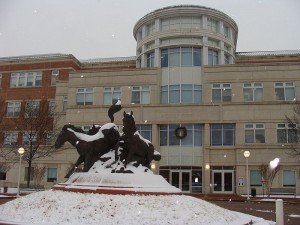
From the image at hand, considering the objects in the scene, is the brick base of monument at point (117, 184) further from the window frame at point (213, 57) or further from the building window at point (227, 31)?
the building window at point (227, 31)

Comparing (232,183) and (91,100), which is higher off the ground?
(91,100)

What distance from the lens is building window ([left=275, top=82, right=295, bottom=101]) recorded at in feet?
137

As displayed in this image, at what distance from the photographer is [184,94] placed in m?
43.1

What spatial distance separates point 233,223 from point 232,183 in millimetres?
29544

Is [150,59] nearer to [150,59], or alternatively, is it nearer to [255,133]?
[150,59]

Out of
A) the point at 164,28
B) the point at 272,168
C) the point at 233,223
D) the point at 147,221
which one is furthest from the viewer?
the point at 164,28

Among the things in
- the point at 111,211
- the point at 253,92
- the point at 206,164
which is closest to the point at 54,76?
the point at 206,164

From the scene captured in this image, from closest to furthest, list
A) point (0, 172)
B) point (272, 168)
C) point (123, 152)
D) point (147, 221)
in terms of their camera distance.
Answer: point (147, 221) < point (123, 152) < point (272, 168) < point (0, 172)

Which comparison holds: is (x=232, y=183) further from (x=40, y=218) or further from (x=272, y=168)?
(x=40, y=218)

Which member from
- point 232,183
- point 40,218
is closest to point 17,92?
point 232,183

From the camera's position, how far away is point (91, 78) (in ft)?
152

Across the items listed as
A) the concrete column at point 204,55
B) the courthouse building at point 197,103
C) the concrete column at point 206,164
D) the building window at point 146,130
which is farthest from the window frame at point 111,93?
the concrete column at point 206,164

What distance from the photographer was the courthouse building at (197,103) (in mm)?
40906

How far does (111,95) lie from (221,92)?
12052 mm
